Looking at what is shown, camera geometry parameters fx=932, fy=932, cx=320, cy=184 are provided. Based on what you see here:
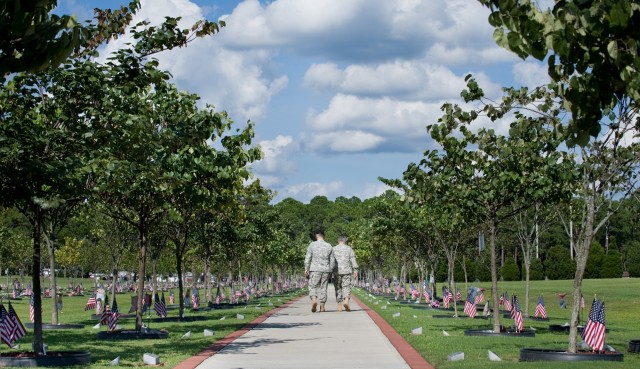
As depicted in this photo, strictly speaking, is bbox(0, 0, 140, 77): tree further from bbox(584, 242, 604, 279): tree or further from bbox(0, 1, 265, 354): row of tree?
bbox(584, 242, 604, 279): tree

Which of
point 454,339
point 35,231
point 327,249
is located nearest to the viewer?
point 35,231

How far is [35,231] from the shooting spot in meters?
14.7

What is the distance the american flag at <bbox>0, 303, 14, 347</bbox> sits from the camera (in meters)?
14.9

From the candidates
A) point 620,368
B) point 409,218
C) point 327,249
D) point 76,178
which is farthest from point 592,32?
point 409,218

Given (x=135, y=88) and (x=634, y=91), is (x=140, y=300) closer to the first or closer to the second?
(x=135, y=88)

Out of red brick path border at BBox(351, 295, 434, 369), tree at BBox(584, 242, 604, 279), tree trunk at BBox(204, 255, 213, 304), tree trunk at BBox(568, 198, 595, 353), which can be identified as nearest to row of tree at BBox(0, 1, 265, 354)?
red brick path border at BBox(351, 295, 434, 369)

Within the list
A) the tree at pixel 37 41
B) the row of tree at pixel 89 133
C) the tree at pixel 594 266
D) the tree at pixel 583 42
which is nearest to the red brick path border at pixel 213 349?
the row of tree at pixel 89 133

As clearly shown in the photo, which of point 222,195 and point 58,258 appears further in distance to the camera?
point 58,258

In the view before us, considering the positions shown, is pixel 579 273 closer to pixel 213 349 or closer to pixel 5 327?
pixel 213 349

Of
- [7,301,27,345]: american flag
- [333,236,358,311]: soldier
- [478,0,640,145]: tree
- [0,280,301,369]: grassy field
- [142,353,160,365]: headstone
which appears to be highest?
[478,0,640,145]: tree

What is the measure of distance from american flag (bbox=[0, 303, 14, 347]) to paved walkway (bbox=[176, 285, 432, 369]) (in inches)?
124

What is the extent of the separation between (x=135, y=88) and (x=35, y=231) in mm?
3013

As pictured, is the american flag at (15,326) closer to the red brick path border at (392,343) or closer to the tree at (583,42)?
the red brick path border at (392,343)

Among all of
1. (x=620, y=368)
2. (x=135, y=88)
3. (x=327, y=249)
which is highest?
(x=135, y=88)
